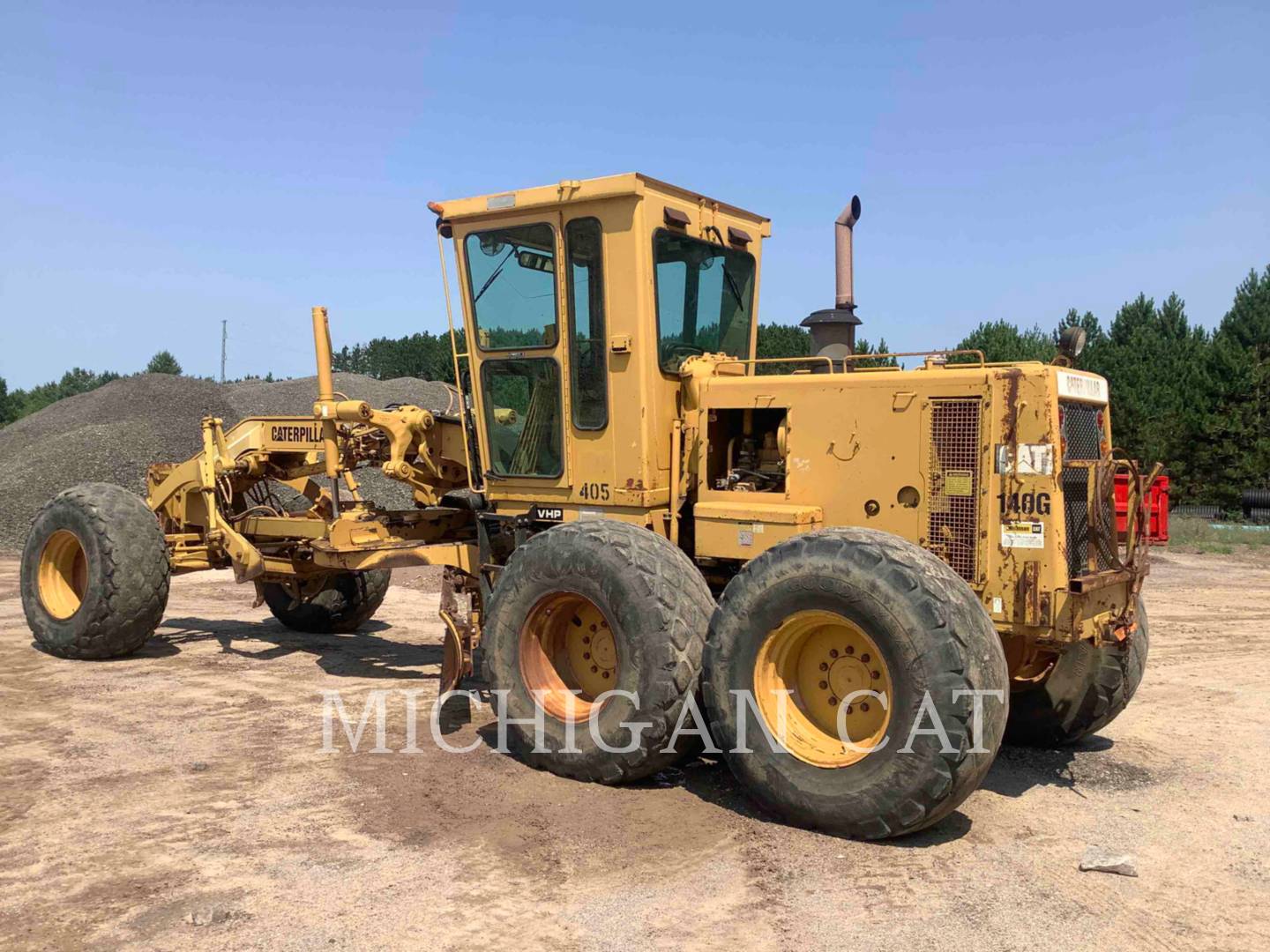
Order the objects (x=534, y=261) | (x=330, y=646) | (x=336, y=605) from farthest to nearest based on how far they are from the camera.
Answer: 1. (x=336, y=605)
2. (x=330, y=646)
3. (x=534, y=261)

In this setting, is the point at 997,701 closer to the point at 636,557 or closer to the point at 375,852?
the point at 636,557

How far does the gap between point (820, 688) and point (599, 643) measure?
1414 millimetres

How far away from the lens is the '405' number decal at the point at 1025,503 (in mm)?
5191

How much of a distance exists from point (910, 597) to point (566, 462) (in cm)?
273

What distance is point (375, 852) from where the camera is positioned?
4684 mm

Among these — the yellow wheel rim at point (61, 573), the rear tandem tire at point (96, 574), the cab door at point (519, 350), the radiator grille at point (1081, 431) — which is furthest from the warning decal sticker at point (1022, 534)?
the yellow wheel rim at point (61, 573)

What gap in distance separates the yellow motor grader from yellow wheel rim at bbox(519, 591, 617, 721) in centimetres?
2

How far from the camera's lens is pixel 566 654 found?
6.29m

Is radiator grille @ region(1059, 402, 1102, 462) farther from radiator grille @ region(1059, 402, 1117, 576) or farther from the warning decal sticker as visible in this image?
the warning decal sticker

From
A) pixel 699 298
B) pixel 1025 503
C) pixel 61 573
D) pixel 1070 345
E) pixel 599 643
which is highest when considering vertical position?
pixel 699 298

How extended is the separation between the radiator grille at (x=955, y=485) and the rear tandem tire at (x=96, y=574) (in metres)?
6.40

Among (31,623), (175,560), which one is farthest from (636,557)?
(31,623)

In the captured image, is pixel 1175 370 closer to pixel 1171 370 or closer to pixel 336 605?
pixel 1171 370

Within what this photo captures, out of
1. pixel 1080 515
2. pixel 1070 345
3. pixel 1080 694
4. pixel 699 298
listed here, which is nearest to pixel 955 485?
pixel 1080 515
